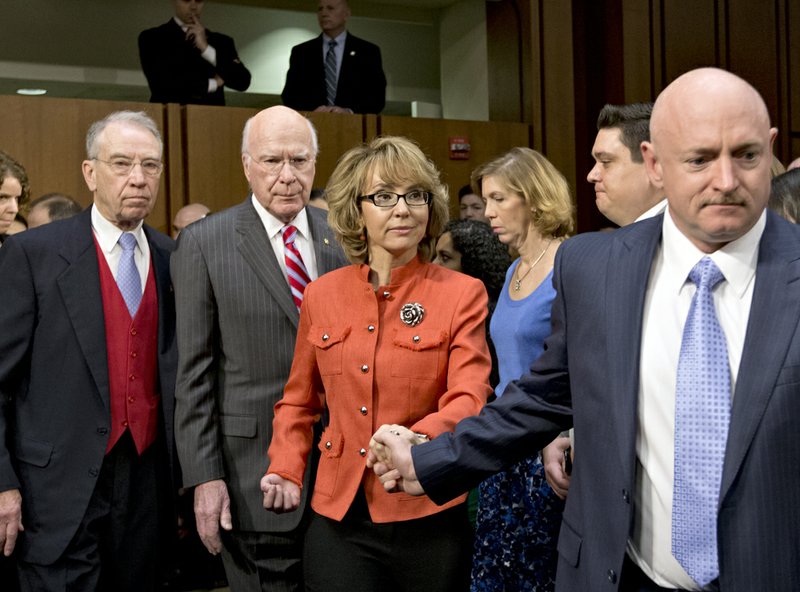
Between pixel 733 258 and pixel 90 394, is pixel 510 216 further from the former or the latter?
pixel 733 258

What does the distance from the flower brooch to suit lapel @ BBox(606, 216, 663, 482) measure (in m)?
0.64

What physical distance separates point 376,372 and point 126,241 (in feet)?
3.46

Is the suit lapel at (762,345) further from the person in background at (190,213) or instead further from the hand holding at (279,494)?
the person in background at (190,213)

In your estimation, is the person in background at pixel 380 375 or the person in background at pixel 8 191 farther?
the person in background at pixel 8 191

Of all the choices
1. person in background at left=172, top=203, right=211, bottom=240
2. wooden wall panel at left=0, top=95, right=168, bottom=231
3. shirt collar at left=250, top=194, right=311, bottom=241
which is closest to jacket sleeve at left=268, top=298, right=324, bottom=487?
shirt collar at left=250, top=194, right=311, bottom=241

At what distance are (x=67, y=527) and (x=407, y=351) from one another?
1173mm

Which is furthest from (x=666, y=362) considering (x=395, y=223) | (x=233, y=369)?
(x=233, y=369)

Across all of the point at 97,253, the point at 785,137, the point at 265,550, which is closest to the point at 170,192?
the point at 97,253

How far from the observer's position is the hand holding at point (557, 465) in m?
2.41

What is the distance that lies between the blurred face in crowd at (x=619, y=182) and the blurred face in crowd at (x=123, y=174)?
1265 millimetres

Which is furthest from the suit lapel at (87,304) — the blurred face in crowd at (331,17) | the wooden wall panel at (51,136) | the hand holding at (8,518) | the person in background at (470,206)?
the blurred face in crowd at (331,17)

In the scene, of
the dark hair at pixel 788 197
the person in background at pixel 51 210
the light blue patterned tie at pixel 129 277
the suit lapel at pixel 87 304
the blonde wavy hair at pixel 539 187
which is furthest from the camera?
the person in background at pixel 51 210

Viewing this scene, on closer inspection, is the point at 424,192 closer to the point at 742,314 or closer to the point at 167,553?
the point at 742,314

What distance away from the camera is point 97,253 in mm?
2947
